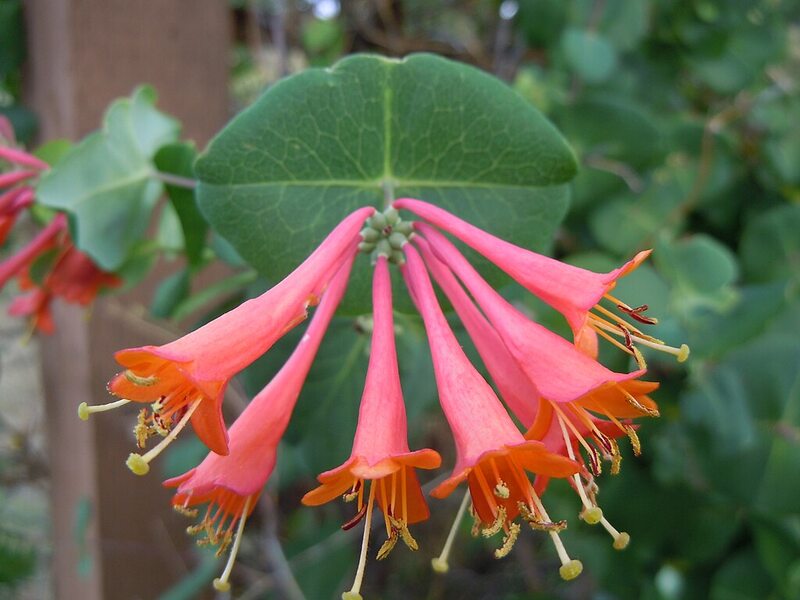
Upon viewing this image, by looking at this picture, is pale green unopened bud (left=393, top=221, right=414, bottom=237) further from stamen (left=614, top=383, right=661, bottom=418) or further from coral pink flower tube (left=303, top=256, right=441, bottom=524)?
stamen (left=614, top=383, right=661, bottom=418)

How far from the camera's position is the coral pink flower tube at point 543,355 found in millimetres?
487

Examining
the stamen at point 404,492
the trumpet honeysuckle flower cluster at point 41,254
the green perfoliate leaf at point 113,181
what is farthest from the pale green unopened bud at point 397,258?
the trumpet honeysuckle flower cluster at point 41,254

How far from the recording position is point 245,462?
0.54m

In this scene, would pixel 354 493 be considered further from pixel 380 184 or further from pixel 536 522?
pixel 380 184

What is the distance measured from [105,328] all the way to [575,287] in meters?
0.98

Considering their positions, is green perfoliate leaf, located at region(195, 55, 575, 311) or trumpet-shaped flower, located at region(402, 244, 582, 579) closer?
trumpet-shaped flower, located at region(402, 244, 582, 579)

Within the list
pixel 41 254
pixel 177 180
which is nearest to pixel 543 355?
pixel 177 180

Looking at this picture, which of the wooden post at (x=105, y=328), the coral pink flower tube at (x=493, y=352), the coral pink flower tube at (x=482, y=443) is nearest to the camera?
the coral pink flower tube at (x=482, y=443)

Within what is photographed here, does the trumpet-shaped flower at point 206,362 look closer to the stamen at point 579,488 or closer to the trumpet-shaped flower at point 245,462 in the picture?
the trumpet-shaped flower at point 245,462

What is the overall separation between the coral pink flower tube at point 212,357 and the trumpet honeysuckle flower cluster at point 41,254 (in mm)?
437

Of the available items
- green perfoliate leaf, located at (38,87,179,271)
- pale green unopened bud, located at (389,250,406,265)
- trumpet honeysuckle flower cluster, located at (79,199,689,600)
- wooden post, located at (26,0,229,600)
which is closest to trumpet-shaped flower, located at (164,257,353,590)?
trumpet honeysuckle flower cluster, located at (79,199,689,600)

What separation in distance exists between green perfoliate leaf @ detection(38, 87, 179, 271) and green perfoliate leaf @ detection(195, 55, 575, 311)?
0.69 feet

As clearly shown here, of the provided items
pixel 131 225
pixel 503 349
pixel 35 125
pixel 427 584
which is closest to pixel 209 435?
pixel 503 349

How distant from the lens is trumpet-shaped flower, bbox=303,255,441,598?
0.46 meters
